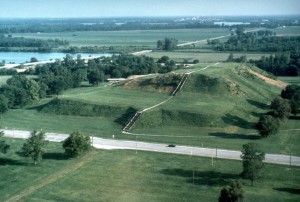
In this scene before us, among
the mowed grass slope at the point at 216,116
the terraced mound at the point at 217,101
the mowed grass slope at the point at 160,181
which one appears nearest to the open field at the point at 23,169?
the mowed grass slope at the point at 160,181

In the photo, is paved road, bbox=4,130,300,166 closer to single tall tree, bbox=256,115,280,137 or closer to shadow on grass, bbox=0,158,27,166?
single tall tree, bbox=256,115,280,137

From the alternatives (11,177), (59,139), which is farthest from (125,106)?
(11,177)

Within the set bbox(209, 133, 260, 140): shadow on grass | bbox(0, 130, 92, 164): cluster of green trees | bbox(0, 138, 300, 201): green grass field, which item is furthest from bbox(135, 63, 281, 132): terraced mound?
bbox(0, 130, 92, 164): cluster of green trees

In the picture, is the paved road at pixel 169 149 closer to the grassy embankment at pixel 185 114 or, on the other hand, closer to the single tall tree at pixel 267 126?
the grassy embankment at pixel 185 114

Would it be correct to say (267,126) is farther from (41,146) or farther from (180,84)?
(41,146)

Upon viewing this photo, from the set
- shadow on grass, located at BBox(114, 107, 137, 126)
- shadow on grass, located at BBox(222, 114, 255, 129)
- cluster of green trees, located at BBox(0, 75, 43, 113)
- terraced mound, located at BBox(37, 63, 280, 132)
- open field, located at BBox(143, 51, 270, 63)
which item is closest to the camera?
shadow on grass, located at BBox(222, 114, 255, 129)

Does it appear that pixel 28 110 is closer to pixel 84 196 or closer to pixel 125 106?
pixel 125 106
